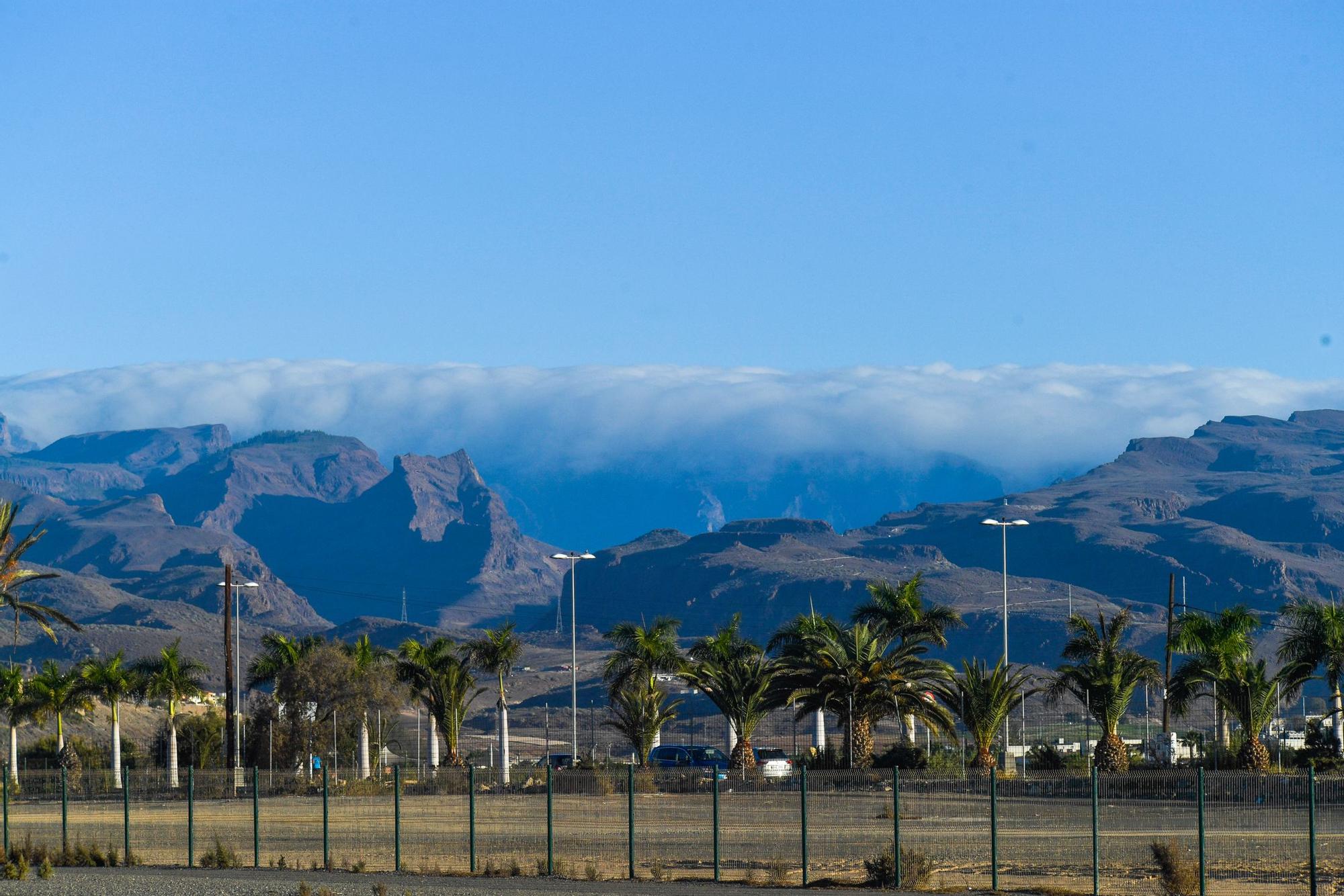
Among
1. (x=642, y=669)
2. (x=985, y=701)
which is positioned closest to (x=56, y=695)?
(x=642, y=669)

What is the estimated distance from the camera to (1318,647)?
60500mm

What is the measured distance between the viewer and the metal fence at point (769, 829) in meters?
31.1

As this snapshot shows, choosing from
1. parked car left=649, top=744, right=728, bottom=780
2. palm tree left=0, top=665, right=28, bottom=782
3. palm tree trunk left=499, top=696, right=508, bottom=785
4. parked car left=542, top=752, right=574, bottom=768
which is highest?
palm tree left=0, top=665, right=28, bottom=782

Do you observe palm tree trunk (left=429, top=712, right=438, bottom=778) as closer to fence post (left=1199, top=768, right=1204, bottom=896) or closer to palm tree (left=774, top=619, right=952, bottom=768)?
palm tree (left=774, top=619, right=952, bottom=768)

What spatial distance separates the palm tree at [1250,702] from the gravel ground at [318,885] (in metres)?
30.8

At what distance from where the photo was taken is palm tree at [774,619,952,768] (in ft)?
200

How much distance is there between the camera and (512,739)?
153 metres

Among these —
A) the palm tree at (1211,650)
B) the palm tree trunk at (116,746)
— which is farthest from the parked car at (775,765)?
the palm tree trunk at (116,746)

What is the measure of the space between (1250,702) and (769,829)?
25.3 m

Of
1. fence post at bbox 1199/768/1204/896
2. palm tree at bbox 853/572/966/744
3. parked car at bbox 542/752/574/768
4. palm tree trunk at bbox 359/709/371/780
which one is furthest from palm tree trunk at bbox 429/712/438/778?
fence post at bbox 1199/768/1204/896

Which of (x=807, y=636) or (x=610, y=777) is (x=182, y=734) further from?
(x=610, y=777)

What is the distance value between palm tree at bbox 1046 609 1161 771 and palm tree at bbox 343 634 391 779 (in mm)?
28963

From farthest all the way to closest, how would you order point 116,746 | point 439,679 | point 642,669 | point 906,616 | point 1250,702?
1. point 116,746
2. point 439,679
3. point 642,669
4. point 906,616
5. point 1250,702

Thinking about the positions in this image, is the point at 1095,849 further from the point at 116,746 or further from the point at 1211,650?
the point at 116,746
